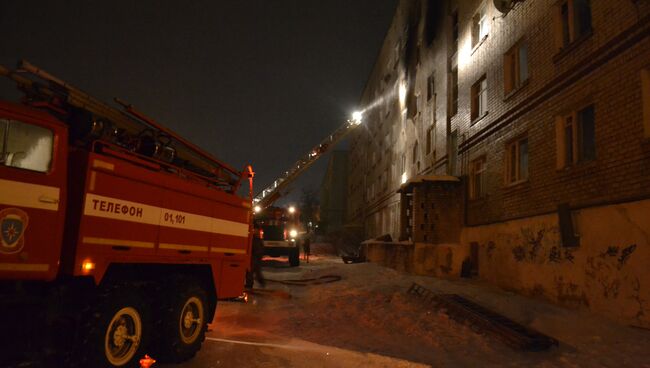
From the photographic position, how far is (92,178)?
16.0 feet

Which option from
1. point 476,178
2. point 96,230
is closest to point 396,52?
point 476,178

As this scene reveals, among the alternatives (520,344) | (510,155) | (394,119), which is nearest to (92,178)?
(520,344)

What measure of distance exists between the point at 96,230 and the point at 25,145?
3.48 feet

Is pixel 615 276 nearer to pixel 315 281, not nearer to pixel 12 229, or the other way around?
pixel 12 229

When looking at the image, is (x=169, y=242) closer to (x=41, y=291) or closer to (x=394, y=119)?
(x=41, y=291)

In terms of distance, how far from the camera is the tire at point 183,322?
5.86m

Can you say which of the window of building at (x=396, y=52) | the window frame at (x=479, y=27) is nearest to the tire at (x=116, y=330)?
the window frame at (x=479, y=27)

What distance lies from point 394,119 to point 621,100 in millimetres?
22240

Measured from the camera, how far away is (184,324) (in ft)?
20.6

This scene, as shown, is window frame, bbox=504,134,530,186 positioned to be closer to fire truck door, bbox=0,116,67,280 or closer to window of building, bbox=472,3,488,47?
window of building, bbox=472,3,488,47

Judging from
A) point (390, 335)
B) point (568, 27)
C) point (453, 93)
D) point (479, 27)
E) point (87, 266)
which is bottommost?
point (390, 335)

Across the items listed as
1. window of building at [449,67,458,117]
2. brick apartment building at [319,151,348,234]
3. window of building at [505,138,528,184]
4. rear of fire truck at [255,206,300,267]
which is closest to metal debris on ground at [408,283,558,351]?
window of building at [505,138,528,184]

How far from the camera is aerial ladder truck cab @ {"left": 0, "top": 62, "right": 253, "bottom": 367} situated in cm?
438

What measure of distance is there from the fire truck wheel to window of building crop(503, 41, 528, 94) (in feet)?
33.8
